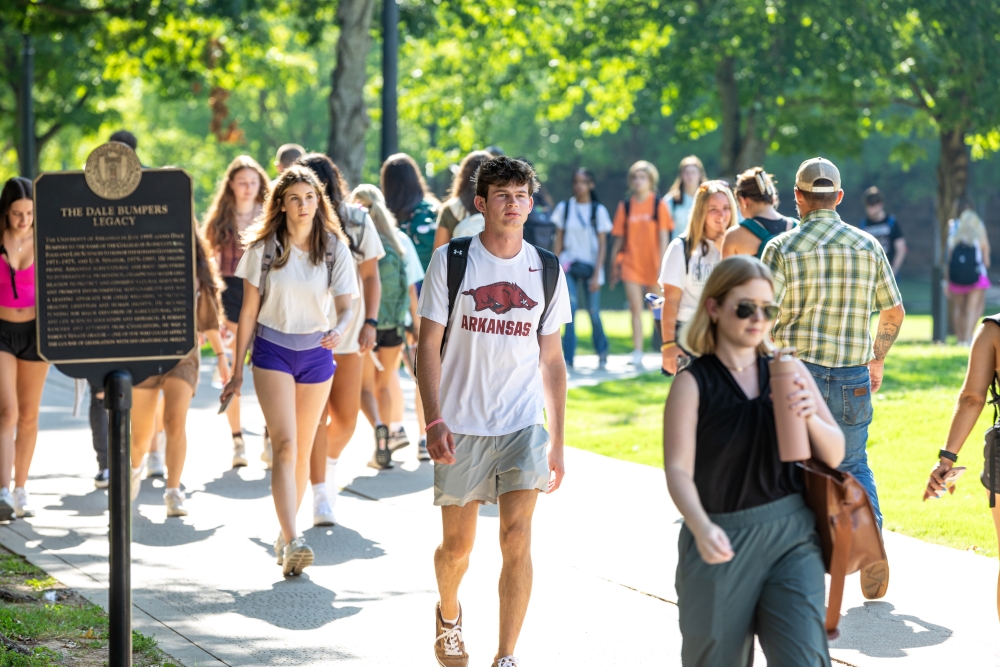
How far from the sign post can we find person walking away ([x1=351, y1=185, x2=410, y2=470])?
3.40 meters

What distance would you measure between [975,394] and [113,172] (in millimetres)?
3265

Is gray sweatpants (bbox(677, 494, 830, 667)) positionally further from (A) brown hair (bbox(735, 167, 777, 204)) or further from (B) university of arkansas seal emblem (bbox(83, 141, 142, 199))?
(A) brown hair (bbox(735, 167, 777, 204))

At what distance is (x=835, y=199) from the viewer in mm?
5930

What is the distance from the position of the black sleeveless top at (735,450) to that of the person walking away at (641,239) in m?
10.9

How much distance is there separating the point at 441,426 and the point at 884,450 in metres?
5.49

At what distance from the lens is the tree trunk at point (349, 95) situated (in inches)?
642

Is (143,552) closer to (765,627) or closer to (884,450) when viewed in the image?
(765,627)

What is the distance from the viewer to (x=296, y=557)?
6.39 m

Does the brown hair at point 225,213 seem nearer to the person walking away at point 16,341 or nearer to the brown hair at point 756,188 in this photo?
the person walking away at point 16,341

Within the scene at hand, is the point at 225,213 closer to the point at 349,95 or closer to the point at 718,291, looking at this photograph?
the point at 718,291

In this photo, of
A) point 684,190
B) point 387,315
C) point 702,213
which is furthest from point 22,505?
point 684,190

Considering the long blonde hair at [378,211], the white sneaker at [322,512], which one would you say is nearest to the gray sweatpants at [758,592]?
the white sneaker at [322,512]

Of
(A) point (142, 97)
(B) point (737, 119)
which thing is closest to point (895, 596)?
(B) point (737, 119)

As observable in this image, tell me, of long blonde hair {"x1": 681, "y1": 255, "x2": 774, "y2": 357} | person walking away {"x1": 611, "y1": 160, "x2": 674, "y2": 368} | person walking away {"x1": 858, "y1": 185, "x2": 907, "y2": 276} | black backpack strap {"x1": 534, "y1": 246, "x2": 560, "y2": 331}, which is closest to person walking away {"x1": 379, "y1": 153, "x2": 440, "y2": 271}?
black backpack strap {"x1": 534, "y1": 246, "x2": 560, "y2": 331}
